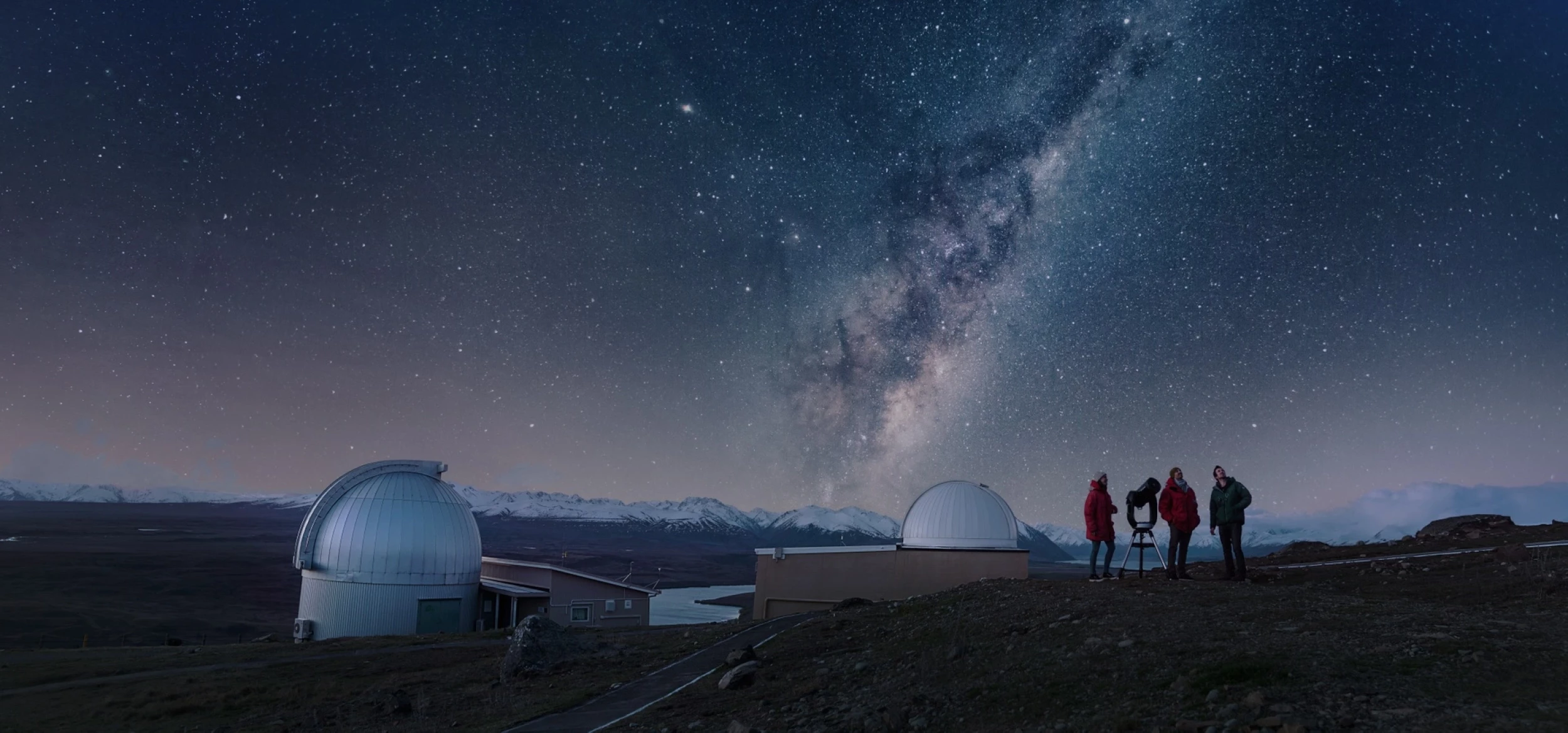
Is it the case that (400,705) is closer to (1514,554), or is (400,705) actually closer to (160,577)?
(1514,554)

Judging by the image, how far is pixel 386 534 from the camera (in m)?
37.1

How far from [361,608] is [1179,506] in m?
34.7

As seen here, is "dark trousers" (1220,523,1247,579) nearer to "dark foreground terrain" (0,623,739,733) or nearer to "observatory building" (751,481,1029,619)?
"dark foreground terrain" (0,623,739,733)

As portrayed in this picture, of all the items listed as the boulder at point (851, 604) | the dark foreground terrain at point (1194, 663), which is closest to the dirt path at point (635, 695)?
the dark foreground terrain at point (1194, 663)

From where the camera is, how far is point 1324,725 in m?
Answer: 6.18

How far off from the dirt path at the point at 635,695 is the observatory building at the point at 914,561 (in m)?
14.4

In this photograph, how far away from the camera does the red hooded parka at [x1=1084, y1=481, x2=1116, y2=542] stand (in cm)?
1628

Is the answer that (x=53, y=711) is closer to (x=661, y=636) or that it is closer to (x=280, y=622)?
(x=661, y=636)

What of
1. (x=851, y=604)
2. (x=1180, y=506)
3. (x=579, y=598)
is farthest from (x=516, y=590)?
(x=1180, y=506)

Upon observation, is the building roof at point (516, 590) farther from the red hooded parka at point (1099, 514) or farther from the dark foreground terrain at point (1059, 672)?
the red hooded parka at point (1099, 514)

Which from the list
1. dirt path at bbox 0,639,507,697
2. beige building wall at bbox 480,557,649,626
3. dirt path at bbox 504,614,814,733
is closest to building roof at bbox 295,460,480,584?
beige building wall at bbox 480,557,649,626

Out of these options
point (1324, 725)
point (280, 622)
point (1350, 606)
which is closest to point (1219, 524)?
point (1350, 606)

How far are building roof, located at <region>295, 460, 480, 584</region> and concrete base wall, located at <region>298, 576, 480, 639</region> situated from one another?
0.39 meters

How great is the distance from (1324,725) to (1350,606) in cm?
560
